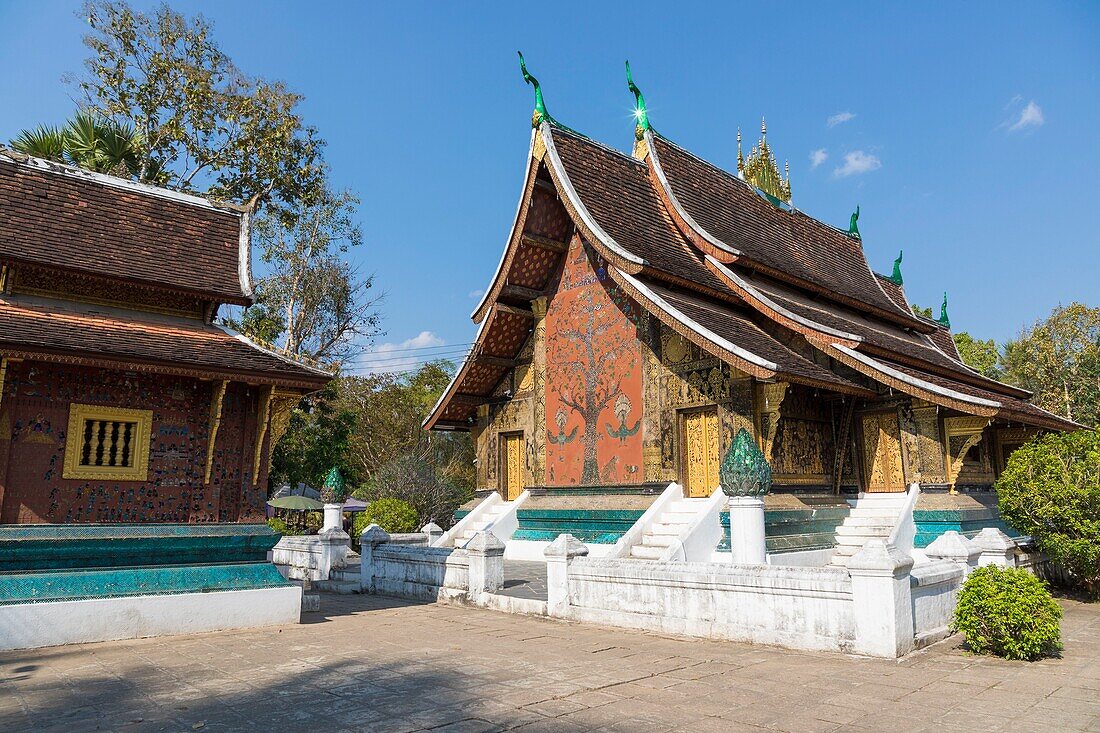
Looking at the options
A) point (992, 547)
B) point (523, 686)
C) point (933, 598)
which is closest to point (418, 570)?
point (523, 686)

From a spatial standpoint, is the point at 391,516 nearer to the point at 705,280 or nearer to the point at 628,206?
the point at 628,206

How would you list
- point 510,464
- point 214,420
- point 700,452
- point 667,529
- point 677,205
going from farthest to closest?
point 510,464 → point 677,205 → point 700,452 → point 667,529 → point 214,420

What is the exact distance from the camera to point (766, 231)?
17.0 m

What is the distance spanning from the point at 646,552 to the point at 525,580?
1924 mm

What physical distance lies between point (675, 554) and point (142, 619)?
6.46 metres

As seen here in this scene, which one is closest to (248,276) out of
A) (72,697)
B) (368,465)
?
(72,697)

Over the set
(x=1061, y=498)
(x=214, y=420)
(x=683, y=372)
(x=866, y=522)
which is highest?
(x=683, y=372)

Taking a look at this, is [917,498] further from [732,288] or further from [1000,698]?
[1000,698]

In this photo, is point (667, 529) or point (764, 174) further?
point (764, 174)

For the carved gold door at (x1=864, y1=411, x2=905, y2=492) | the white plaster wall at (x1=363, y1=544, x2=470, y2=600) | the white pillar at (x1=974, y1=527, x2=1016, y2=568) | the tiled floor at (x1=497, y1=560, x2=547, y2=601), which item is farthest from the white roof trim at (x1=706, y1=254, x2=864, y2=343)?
the white plaster wall at (x1=363, y1=544, x2=470, y2=600)

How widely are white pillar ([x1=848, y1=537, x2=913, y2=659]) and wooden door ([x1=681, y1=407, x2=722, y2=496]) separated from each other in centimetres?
570

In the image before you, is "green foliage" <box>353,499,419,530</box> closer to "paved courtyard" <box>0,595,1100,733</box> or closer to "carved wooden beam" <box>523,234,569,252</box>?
"carved wooden beam" <box>523,234,569,252</box>

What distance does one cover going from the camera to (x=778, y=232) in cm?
1748

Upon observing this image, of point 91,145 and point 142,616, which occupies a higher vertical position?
Answer: point 91,145
